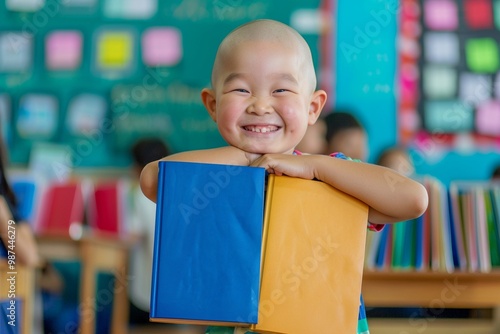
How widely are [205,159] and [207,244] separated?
0.57 feet

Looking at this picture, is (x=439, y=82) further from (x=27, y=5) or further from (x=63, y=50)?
(x=27, y=5)

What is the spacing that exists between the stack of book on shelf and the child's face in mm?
1414

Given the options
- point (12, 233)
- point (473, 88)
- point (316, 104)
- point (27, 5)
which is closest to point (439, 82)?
point (473, 88)

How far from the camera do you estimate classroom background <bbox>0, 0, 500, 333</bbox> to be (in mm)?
5281

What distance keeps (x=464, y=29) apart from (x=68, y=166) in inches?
107

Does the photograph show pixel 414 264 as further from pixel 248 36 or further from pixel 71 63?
pixel 71 63

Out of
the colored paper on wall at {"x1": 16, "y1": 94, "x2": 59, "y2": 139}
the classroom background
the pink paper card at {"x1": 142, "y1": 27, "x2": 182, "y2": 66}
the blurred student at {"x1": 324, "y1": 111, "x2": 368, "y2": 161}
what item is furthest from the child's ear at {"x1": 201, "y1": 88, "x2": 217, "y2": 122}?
the colored paper on wall at {"x1": 16, "y1": 94, "x2": 59, "y2": 139}

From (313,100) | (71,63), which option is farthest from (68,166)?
(313,100)

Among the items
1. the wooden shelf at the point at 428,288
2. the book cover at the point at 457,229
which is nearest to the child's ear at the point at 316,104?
the wooden shelf at the point at 428,288

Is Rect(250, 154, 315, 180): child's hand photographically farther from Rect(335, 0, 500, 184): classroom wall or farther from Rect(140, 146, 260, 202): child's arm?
Rect(335, 0, 500, 184): classroom wall

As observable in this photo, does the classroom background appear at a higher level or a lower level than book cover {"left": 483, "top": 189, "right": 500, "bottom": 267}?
higher

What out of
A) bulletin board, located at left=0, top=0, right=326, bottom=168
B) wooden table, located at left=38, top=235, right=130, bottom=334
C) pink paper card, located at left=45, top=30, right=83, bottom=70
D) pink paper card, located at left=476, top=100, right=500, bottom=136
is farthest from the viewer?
pink paper card, located at left=45, top=30, right=83, bottom=70

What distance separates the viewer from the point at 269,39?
1354 millimetres

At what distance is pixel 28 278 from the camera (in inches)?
111
